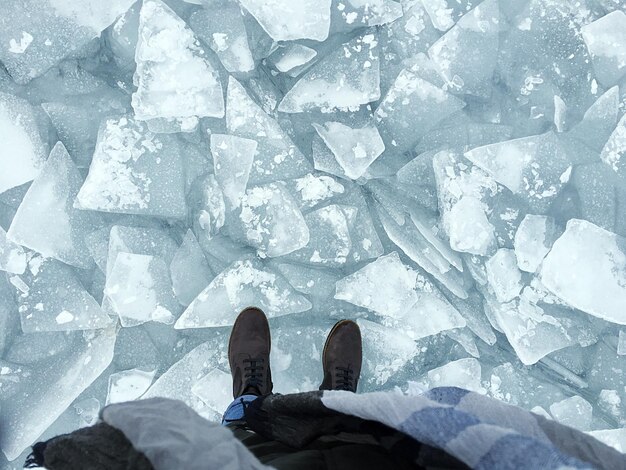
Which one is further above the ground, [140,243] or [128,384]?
[140,243]

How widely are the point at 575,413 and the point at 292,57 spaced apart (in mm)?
895

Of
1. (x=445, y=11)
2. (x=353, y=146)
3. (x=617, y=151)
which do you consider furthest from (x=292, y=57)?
(x=617, y=151)

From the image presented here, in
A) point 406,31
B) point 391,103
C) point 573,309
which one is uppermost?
point 406,31

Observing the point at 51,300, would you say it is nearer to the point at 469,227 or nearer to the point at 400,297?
the point at 400,297

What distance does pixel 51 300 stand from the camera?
964mm

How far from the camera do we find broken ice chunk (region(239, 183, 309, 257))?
0.98m

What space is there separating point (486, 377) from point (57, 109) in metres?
0.99

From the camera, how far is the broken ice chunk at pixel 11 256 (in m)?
0.95

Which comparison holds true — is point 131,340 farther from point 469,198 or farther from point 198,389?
point 469,198

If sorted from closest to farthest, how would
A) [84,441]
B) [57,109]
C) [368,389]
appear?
[84,441]
[57,109]
[368,389]

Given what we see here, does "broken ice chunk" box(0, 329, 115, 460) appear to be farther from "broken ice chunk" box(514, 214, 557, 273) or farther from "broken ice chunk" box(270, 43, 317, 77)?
"broken ice chunk" box(514, 214, 557, 273)

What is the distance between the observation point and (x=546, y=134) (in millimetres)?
983

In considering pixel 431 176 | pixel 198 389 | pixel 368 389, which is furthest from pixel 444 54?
pixel 198 389

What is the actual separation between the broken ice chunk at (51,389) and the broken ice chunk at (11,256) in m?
0.18
